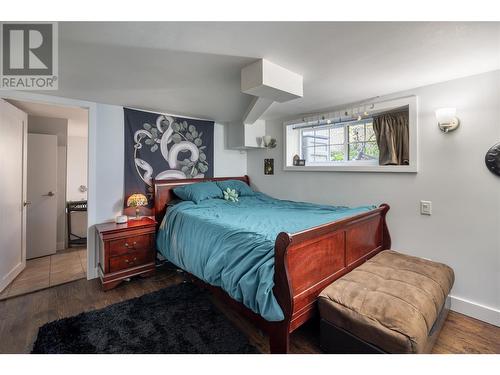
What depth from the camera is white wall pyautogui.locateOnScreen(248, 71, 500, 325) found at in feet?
6.47

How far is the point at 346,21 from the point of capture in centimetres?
129

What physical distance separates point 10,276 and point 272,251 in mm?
3005

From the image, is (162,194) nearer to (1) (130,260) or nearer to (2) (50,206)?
(1) (130,260)

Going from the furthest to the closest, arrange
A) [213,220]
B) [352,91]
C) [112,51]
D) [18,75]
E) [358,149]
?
[358,149] → [352,91] → [213,220] → [18,75] → [112,51]

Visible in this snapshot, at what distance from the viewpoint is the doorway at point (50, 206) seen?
9.84 feet

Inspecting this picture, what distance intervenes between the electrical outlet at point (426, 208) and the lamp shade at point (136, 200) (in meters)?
3.03

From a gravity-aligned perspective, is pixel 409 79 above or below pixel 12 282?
above

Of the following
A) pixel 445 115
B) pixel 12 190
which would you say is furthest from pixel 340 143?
pixel 12 190

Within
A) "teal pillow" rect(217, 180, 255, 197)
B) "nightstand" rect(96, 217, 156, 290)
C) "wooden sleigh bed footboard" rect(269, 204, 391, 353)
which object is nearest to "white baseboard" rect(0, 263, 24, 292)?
"nightstand" rect(96, 217, 156, 290)

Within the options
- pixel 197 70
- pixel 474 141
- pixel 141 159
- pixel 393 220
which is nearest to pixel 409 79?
pixel 474 141

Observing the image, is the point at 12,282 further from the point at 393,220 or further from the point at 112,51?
the point at 393,220

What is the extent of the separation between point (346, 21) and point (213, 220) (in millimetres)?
1751

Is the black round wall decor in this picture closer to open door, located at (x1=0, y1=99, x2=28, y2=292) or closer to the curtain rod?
the curtain rod
